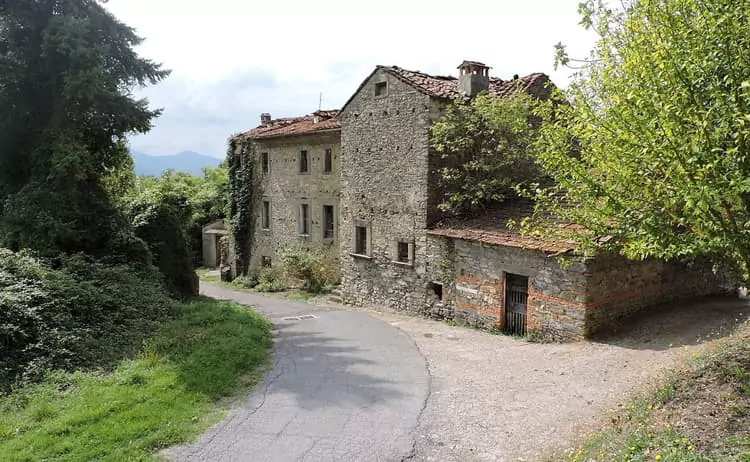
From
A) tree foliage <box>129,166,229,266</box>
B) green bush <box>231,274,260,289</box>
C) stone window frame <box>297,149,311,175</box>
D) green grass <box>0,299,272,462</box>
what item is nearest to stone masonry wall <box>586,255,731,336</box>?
green grass <box>0,299,272,462</box>

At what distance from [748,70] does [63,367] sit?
38.1 ft

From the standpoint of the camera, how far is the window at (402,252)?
56.4 ft

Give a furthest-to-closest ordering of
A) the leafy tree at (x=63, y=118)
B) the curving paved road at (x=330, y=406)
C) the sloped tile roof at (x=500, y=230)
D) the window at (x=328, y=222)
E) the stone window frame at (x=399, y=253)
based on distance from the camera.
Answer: the window at (x=328, y=222) → the stone window frame at (x=399, y=253) → the leafy tree at (x=63, y=118) → the sloped tile roof at (x=500, y=230) → the curving paved road at (x=330, y=406)

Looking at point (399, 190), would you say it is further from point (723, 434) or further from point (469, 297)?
point (723, 434)

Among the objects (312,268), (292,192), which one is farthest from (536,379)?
(292,192)

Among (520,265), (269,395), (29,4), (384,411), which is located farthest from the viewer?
(29,4)

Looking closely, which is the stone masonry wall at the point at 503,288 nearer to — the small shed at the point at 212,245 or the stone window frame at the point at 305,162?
the stone window frame at the point at 305,162

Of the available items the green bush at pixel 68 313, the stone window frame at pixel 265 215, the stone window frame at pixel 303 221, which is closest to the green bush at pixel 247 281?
the stone window frame at pixel 265 215

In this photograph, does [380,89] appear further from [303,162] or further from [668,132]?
[668,132]

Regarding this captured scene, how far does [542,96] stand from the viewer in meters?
17.4

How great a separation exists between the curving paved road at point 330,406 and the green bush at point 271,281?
951 cm

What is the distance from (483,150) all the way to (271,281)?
42.4ft

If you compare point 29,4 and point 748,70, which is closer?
point 748,70

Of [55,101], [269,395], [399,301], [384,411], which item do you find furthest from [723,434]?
[55,101]
